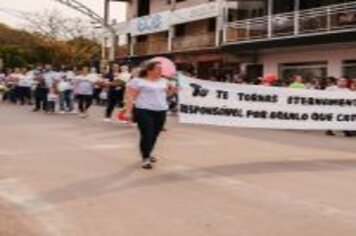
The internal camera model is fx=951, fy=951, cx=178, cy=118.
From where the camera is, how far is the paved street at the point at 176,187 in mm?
9102

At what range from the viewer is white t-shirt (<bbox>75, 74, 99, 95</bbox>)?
27.3m

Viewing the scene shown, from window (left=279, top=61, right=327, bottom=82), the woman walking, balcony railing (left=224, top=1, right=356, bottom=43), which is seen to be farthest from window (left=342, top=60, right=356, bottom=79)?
the woman walking

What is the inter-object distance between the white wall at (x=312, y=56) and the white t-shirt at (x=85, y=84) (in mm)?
12484

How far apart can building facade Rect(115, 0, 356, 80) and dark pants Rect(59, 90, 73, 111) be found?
420 inches

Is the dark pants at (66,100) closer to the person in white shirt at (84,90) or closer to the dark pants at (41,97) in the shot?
the dark pants at (41,97)

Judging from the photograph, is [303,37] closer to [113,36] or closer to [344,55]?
[344,55]

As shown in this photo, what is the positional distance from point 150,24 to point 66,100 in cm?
2883

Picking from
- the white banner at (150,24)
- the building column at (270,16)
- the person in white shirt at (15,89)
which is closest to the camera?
the person in white shirt at (15,89)

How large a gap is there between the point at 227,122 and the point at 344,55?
2285cm

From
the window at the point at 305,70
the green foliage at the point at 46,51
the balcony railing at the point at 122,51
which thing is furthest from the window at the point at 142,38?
the window at the point at 305,70

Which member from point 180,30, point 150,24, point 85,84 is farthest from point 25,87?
point 150,24

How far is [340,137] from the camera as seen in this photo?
22062mm

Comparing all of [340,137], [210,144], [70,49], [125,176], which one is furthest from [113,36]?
[125,176]

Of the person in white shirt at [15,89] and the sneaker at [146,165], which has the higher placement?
the person in white shirt at [15,89]
